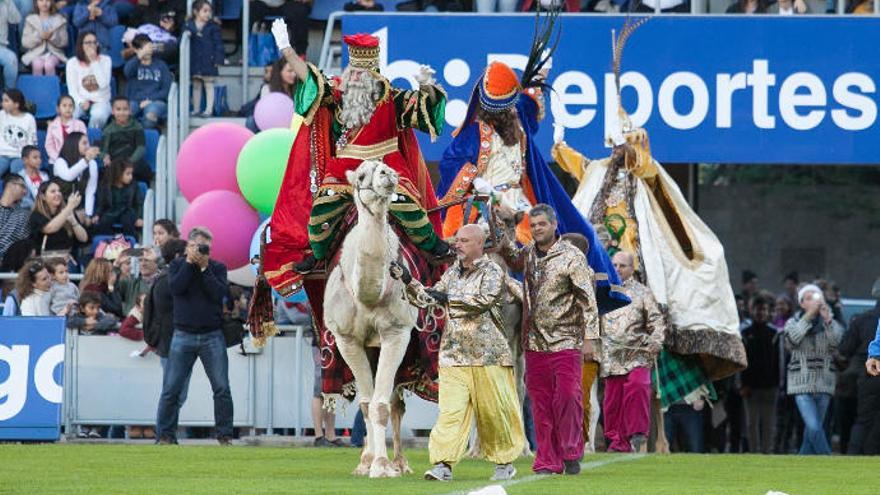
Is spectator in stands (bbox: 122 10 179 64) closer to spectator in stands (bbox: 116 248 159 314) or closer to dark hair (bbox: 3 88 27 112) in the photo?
dark hair (bbox: 3 88 27 112)

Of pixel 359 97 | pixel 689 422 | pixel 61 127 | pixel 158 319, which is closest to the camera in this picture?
pixel 359 97

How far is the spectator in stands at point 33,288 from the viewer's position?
19438mm

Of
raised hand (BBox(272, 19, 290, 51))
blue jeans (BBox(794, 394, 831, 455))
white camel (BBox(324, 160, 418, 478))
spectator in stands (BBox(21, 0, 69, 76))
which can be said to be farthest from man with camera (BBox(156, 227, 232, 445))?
spectator in stands (BBox(21, 0, 69, 76))

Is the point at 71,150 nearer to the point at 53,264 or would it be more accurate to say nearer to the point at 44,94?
the point at 44,94

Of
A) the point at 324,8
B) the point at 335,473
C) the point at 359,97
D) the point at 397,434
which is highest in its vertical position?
the point at 324,8

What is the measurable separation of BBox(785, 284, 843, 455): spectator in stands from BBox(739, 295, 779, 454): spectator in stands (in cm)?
110

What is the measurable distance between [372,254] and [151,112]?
34.7 feet

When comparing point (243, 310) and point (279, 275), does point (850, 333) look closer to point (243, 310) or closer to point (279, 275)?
point (243, 310)

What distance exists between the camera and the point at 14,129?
76.5 ft

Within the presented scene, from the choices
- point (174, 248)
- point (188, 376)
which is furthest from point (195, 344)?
point (174, 248)

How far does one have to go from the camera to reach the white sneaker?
13.6 meters

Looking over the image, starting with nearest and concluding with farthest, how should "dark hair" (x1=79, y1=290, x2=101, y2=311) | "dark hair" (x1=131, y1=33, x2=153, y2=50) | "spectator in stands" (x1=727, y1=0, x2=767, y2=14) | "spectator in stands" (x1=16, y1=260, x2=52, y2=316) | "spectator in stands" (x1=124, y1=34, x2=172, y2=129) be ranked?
"spectator in stands" (x1=16, y1=260, x2=52, y2=316) → "dark hair" (x1=79, y1=290, x2=101, y2=311) → "spectator in stands" (x1=727, y1=0, x2=767, y2=14) → "spectator in stands" (x1=124, y1=34, x2=172, y2=129) → "dark hair" (x1=131, y1=33, x2=153, y2=50)

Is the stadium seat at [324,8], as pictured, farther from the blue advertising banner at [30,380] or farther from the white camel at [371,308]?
the white camel at [371,308]

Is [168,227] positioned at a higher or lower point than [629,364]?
higher
